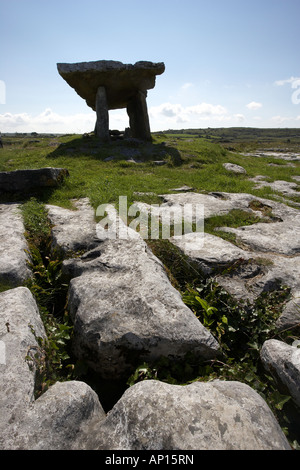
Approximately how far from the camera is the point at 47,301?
13.5 feet

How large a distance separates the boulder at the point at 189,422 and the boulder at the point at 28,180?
6.53 m

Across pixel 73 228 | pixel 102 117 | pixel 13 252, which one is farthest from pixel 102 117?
pixel 13 252

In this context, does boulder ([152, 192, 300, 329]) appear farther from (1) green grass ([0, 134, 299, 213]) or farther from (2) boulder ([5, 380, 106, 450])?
(2) boulder ([5, 380, 106, 450])

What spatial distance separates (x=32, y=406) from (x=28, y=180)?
6386 mm

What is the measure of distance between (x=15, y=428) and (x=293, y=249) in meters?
4.97

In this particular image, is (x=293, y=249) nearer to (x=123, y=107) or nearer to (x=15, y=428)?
(x=15, y=428)

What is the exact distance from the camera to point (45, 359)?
2896 mm

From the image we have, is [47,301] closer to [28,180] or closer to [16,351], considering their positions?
[16,351]

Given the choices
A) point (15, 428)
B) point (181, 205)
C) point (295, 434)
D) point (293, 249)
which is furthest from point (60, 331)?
point (181, 205)

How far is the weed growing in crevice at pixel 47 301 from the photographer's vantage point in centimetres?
286

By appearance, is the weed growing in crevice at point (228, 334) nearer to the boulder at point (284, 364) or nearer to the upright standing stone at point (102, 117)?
the boulder at point (284, 364)

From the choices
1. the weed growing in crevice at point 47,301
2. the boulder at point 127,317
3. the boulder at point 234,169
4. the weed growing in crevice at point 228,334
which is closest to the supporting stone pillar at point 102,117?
the boulder at point 234,169

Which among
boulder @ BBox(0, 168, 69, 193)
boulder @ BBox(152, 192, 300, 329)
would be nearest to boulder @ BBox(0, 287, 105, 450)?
boulder @ BBox(152, 192, 300, 329)

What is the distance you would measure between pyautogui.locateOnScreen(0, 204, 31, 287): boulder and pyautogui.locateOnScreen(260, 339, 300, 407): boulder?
335 cm
